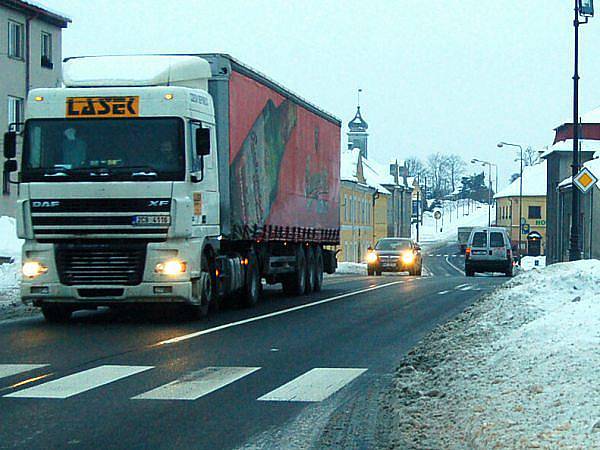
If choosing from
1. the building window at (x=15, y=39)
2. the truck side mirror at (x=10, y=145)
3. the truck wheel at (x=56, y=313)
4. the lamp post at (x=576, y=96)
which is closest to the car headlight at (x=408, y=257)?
the lamp post at (x=576, y=96)

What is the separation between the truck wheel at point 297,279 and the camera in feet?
78.6

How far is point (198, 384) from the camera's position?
9.99 m

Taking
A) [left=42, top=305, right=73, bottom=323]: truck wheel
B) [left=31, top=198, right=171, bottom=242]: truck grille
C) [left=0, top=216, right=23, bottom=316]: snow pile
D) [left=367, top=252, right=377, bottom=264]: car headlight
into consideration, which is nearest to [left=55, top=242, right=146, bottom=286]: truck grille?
[left=31, top=198, right=171, bottom=242]: truck grille

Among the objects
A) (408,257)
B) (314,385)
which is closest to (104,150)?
(314,385)

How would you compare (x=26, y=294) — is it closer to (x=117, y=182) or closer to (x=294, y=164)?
(x=117, y=182)

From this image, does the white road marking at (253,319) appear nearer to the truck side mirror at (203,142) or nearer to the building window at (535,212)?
the truck side mirror at (203,142)

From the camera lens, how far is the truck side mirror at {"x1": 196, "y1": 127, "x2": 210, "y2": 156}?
1587cm

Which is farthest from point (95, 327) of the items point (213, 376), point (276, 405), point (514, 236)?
point (514, 236)

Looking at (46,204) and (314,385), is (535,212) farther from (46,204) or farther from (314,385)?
(314,385)

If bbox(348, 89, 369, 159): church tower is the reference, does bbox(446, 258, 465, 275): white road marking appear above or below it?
below

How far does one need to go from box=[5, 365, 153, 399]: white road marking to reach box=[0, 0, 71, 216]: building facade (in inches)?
1317

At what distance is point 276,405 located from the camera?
29.3ft

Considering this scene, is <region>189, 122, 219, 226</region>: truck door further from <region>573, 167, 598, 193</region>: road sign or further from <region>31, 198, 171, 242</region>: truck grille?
<region>573, 167, 598, 193</region>: road sign

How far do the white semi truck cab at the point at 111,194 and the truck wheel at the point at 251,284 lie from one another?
3.39 m
